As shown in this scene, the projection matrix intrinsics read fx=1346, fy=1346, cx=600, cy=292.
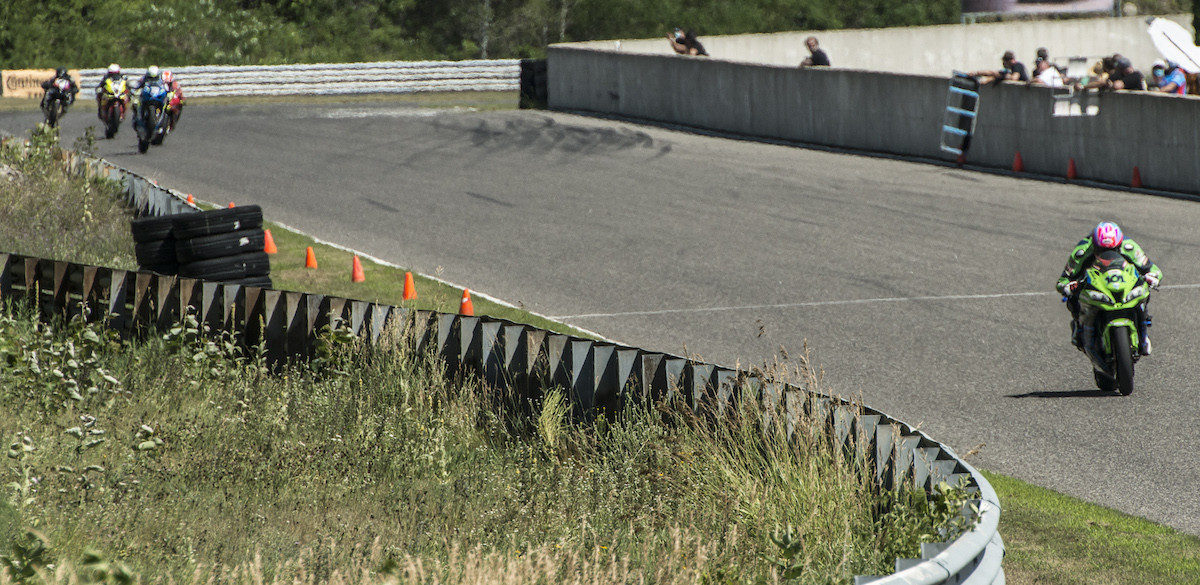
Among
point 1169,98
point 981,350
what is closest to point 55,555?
point 981,350

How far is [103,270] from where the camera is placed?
35.0ft

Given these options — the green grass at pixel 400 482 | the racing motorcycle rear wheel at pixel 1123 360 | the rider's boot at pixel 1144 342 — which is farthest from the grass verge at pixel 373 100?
the green grass at pixel 400 482

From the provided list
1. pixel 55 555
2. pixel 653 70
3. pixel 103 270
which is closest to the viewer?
pixel 55 555

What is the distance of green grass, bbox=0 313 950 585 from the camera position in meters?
5.60

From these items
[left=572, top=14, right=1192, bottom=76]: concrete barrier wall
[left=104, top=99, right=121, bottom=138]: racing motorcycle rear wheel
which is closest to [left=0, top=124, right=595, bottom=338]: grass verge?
[left=104, top=99, right=121, bottom=138]: racing motorcycle rear wheel

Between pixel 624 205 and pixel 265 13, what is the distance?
36.2 metres

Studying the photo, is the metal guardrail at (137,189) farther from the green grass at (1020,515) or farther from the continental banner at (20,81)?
the continental banner at (20,81)

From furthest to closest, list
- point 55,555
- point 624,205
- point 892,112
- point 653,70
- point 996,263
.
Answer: point 653,70 < point 892,112 < point 624,205 < point 996,263 < point 55,555

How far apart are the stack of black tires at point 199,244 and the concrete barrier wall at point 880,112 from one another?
14.0m

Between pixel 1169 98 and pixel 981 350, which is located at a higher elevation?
pixel 1169 98

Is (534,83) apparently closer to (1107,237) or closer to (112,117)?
(112,117)

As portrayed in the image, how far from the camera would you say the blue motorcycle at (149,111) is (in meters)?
25.2

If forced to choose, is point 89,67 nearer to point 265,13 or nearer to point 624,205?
point 265,13

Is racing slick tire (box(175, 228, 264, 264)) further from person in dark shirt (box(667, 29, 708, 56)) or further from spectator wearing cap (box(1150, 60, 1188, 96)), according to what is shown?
person in dark shirt (box(667, 29, 708, 56))
